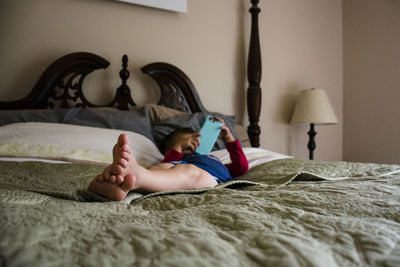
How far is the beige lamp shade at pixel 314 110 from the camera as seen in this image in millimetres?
2311

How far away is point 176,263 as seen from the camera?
316 millimetres

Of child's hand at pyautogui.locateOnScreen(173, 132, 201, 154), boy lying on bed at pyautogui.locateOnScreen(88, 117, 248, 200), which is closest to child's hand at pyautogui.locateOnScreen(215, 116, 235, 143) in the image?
boy lying on bed at pyautogui.locateOnScreen(88, 117, 248, 200)

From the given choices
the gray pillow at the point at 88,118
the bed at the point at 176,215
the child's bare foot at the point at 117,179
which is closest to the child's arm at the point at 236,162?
the bed at the point at 176,215

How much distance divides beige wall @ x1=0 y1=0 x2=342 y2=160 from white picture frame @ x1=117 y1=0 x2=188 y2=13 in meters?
0.07

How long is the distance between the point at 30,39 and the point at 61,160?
38.1 inches

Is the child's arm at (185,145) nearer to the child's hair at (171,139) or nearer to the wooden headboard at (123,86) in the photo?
the child's hair at (171,139)

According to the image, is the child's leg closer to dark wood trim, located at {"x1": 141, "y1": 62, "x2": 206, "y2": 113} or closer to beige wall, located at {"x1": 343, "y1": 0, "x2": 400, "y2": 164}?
dark wood trim, located at {"x1": 141, "y1": 62, "x2": 206, "y2": 113}

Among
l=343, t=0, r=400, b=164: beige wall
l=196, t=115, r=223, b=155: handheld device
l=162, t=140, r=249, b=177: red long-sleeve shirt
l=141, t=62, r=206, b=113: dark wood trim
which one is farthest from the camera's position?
l=343, t=0, r=400, b=164: beige wall

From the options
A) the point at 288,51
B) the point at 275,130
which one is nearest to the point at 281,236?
the point at 275,130

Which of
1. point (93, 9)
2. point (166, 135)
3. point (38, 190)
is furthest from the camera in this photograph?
point (93, 9)

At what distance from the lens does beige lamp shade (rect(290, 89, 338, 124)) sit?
7.58 feet

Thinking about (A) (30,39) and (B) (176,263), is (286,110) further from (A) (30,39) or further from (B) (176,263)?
(B) (176,263)

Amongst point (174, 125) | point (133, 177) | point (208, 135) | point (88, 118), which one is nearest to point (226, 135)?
point (208, 135)

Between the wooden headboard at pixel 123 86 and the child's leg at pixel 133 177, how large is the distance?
1045 millimetres
